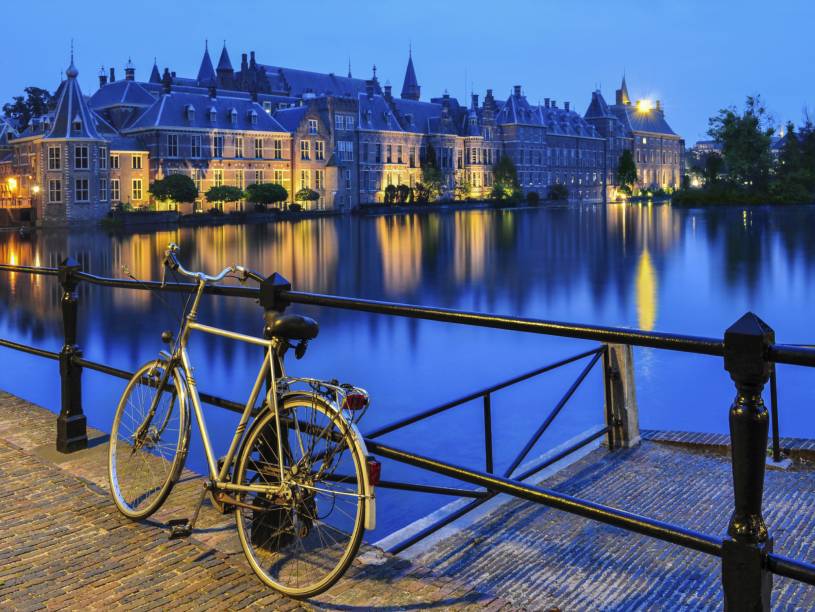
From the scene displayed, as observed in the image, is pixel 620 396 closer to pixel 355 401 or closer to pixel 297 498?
pixel 297 498

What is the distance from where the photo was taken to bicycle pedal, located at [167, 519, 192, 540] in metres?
4.37

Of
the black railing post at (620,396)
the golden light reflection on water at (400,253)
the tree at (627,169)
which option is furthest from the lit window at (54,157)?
the tree at (627,169)

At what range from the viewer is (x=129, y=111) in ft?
240

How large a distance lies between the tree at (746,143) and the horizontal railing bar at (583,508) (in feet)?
276

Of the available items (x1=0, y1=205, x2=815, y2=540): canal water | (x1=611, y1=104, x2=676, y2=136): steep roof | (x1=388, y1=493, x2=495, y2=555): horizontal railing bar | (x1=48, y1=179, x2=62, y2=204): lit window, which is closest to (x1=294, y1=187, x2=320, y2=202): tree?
(x1=0, y1=205, x2=815, y2=540): canal water

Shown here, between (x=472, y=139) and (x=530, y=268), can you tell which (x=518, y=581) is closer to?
(x=530, y=268)

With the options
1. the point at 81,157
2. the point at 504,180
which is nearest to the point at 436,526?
the point at 81,157

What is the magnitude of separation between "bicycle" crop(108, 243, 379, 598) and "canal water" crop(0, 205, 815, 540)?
1.56 ft

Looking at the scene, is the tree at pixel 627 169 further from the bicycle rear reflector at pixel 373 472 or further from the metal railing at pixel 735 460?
the bicycle rear reflector at pixel 373 472

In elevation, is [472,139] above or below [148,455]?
above

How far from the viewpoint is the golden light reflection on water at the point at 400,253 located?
122 ft

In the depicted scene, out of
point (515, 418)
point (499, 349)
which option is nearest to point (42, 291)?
point (499, 349)

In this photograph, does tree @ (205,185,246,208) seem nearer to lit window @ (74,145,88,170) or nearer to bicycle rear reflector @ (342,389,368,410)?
lit window @ (74,145,88,170)

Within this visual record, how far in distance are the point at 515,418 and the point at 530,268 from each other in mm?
27960
